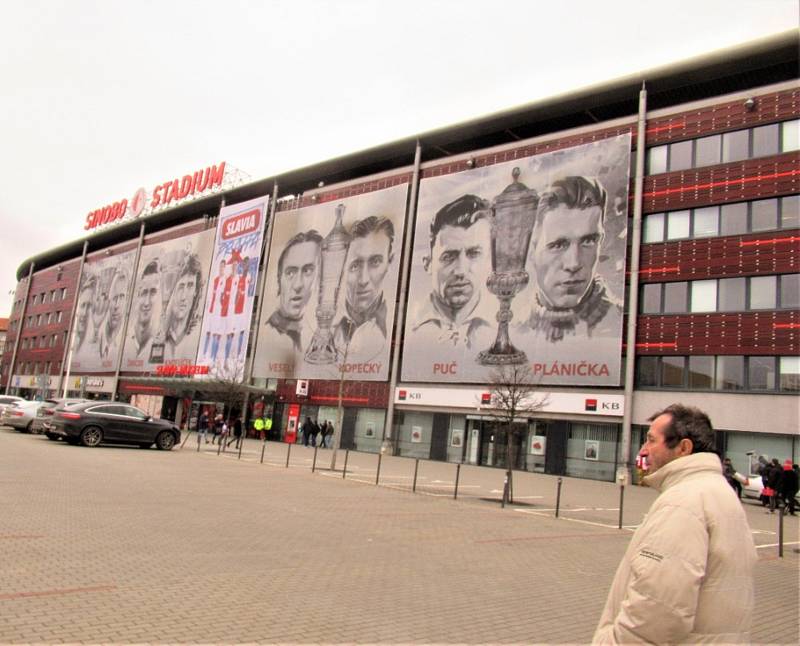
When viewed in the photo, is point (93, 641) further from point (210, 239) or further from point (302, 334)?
point (210, 239)

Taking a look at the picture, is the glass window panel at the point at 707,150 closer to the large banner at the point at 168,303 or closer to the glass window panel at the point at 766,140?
the glass window panel at the point at 766,140

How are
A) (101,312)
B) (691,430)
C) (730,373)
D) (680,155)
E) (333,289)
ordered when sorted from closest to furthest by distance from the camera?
(691,430) → (730,373) → (680,155) → (333,289) → (101,312)

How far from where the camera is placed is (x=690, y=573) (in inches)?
92.6

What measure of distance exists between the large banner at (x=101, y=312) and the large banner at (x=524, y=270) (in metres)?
39.9

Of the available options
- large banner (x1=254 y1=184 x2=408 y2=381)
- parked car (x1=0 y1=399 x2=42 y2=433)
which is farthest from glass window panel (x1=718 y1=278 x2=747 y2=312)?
parked car (x1=0 y1=399 x2=42 y2=433)

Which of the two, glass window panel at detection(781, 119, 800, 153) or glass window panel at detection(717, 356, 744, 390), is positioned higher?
glass window panel at detection(781, 119, 800, 153)

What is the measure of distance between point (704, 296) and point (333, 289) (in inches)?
895

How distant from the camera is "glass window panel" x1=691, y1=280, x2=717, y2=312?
29.6 meters

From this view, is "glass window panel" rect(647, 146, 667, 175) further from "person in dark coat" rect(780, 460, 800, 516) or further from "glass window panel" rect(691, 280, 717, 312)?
"person in dark coat" rect(780, 460, 800, 516)

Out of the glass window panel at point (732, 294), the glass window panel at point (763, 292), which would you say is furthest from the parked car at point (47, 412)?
the glass window panel at point (763, 292)

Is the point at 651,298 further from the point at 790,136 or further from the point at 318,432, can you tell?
the point at 318,432

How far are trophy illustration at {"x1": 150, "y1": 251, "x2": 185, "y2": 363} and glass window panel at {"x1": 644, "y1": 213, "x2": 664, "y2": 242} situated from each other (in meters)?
41.8

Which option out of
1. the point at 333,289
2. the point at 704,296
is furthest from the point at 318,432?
the point at 704,296

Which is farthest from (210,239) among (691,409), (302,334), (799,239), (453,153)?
(691,409)
